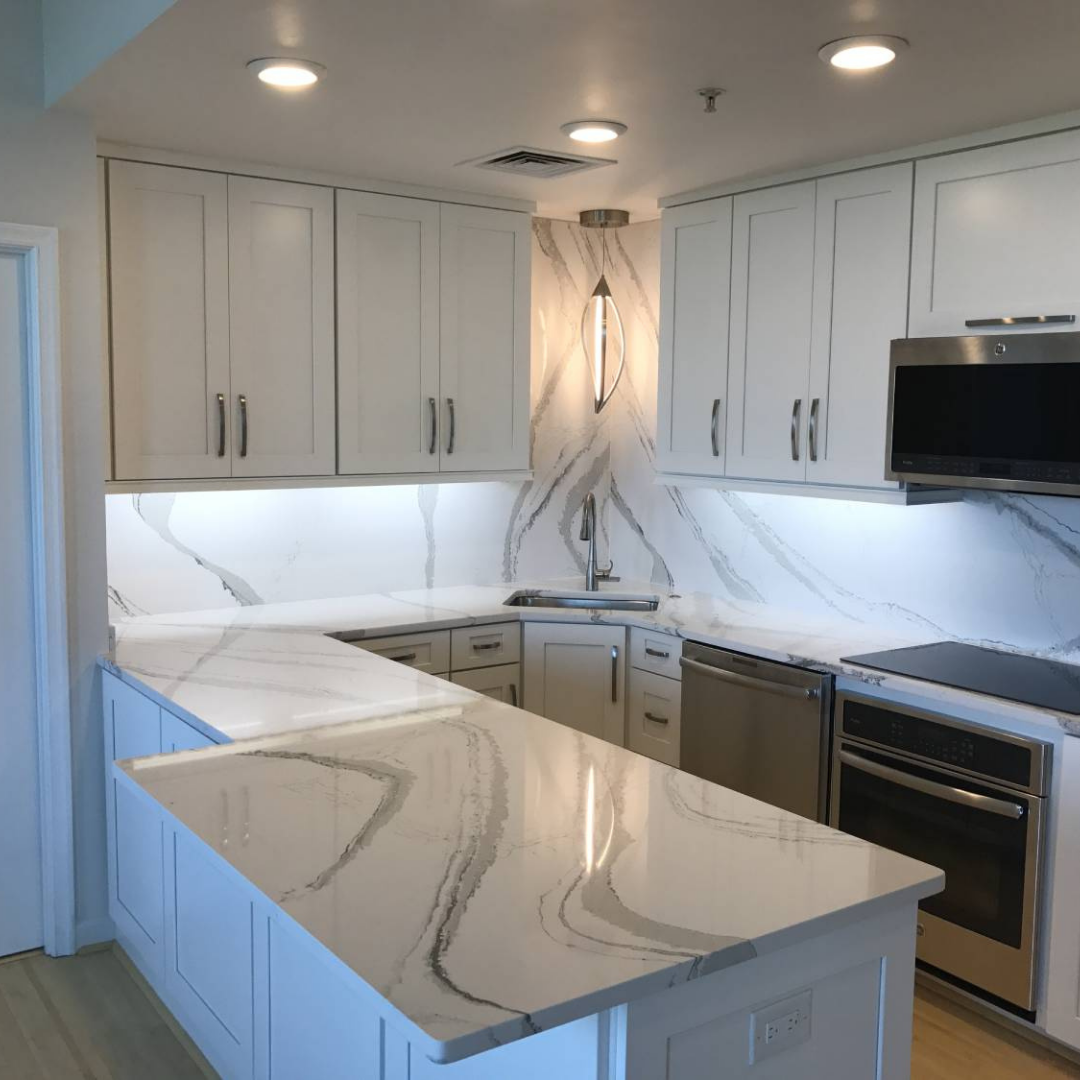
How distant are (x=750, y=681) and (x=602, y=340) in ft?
5.77

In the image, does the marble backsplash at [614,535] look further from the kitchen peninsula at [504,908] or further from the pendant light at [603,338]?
the kitchen peninsula at [504,908]

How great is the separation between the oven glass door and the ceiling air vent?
1893mm

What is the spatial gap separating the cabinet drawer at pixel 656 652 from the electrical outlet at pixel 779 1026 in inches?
87.3

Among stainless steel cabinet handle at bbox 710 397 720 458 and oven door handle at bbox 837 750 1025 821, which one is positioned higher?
stainless steel cabinet handle at bbox 710 397 720 458

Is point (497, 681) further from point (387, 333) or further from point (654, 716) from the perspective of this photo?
point (387, 333)

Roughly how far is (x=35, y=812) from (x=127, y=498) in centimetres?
102

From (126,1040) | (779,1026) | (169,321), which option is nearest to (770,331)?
(169,321)

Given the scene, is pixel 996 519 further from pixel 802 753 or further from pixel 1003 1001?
pixel 1003 1001

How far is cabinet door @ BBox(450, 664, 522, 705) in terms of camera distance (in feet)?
12.9

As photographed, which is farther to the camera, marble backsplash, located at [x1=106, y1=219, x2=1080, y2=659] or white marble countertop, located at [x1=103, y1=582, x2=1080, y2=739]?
marble backsplash, located at [x1=106, y1=219, x2=1080, y2=659]

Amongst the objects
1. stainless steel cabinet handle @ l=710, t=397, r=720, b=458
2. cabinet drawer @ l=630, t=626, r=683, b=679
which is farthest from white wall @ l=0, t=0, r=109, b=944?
stainless steel cabinet handle @ l=710, t=397, r=720, b=458

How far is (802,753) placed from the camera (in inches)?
132

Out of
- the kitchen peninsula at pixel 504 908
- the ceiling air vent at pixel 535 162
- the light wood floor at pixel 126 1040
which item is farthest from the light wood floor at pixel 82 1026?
the ceiling air vent at pixel 535 162

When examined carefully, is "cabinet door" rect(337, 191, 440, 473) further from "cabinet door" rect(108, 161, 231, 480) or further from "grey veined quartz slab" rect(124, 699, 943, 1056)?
"grey veined quartz slab" rect(124, 699, 943, 1056)
